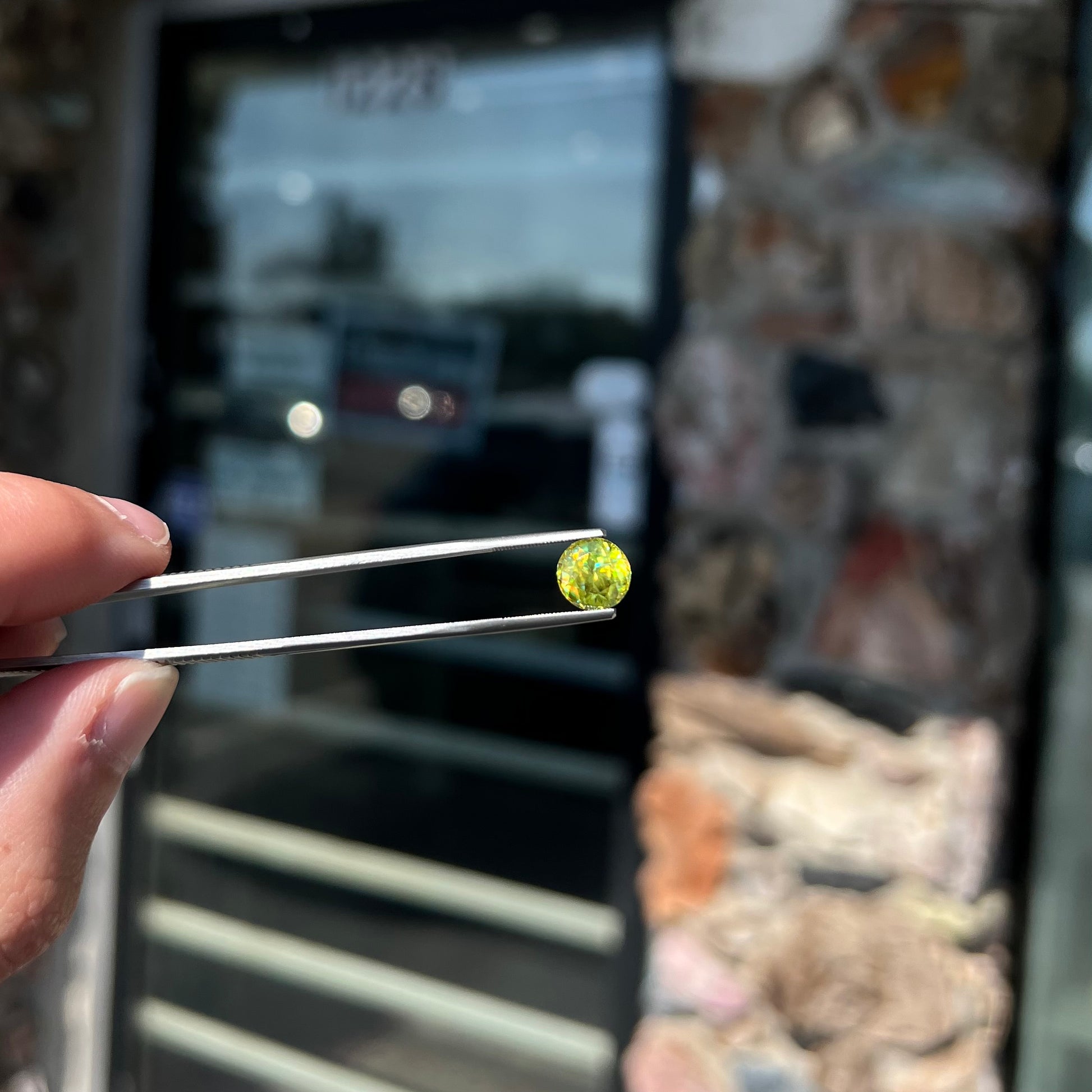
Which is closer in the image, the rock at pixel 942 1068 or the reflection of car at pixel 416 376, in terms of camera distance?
the rock at pixel 942 1068

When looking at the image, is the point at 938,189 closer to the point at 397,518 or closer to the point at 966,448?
the point at 966,448

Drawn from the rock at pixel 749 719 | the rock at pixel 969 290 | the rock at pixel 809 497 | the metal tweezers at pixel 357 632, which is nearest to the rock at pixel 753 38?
the rock at pixel 969 290

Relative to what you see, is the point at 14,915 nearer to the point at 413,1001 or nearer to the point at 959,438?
the point at 959,438

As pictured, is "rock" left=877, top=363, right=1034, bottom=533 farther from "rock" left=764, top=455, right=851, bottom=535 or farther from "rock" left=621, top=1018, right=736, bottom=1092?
"rock" left=621, top=1018, right=736, bottom=1092

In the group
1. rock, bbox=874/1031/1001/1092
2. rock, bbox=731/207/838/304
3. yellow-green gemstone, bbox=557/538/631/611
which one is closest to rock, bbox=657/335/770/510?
rock, bbox=731/207/838/304

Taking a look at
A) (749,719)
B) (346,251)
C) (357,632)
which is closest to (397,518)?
(346,251)

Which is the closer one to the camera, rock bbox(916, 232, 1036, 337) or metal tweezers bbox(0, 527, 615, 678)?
metal tweezers bbox(0, 527, 615, 678)

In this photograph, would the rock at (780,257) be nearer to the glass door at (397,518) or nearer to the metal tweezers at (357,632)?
the glass door at (397,518)
